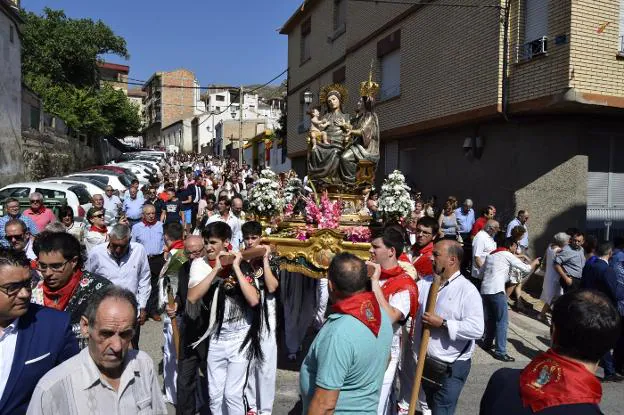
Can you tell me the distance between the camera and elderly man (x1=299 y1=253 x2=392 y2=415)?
9.17ft

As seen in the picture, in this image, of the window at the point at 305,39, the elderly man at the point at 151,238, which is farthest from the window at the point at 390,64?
the elderly man at the point at 151,238

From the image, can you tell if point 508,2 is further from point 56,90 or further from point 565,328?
point 56,90

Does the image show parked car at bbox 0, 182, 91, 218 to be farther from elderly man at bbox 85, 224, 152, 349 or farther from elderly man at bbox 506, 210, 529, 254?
elderly man at bbox 506, 210, 529, 254

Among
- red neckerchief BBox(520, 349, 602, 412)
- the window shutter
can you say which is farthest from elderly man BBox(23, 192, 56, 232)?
the window shutter

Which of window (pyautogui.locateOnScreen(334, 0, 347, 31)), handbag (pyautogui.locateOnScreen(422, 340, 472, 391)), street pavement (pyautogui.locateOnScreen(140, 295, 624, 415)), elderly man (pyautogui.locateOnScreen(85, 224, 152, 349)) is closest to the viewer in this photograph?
handbag (pyautogui.locateOnScreen(422, 340, 472, 391))

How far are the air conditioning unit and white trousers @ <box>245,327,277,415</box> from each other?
824 cm

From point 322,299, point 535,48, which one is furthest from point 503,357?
point 535,48

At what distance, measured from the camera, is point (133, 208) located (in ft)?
36.8

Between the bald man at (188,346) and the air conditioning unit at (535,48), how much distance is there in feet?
27.2

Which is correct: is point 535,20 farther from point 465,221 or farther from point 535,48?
point 465,221

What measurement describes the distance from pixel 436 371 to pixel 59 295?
2751mm

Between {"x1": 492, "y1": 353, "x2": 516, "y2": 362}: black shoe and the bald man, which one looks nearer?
the bald man

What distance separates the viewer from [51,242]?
11.5ft

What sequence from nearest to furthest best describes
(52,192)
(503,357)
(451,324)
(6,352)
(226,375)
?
1. (6,352)
2. (451,324)
3. (226,375)
4. (503,357)
5. (52,192)
